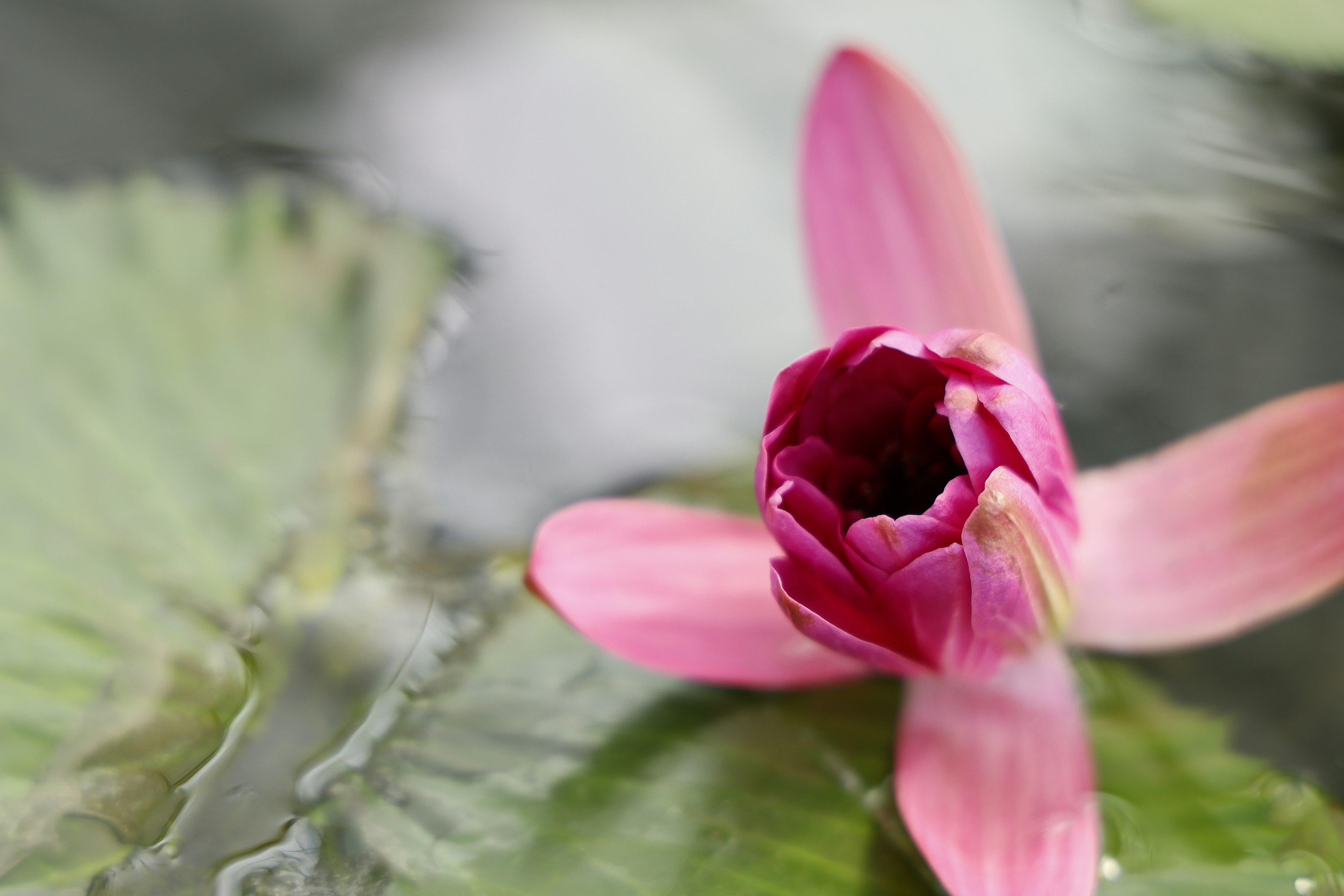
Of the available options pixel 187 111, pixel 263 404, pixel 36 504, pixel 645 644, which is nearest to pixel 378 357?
pixel 263 404

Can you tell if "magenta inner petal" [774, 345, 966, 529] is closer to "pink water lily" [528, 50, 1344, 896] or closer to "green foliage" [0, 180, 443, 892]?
"pink water lily" [528, 50, 1344, 896]

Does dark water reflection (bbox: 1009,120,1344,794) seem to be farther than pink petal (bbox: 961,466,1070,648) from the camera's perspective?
Yes

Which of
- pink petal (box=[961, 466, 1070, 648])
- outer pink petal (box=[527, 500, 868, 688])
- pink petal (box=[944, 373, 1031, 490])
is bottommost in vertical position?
outer pink petal (box=[527, 500, 868, 688])

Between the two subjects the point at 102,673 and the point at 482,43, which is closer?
the point at 102,673

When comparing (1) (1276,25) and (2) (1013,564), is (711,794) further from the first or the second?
(1) (1276,25)

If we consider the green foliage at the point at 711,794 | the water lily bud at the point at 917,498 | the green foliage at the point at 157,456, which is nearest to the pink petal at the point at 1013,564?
the water lily bud at the point at 917,498

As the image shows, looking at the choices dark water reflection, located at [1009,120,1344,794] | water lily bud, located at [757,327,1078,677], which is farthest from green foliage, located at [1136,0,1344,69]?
water lily bud, located at [757,327,1078,677]

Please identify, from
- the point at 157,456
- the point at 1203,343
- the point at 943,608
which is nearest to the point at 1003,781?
the point at 943,608

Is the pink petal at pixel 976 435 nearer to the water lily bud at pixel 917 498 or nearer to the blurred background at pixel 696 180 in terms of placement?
the water lily bud at pixel 917 498

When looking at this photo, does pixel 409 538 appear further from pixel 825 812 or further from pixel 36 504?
pixel 825 812
